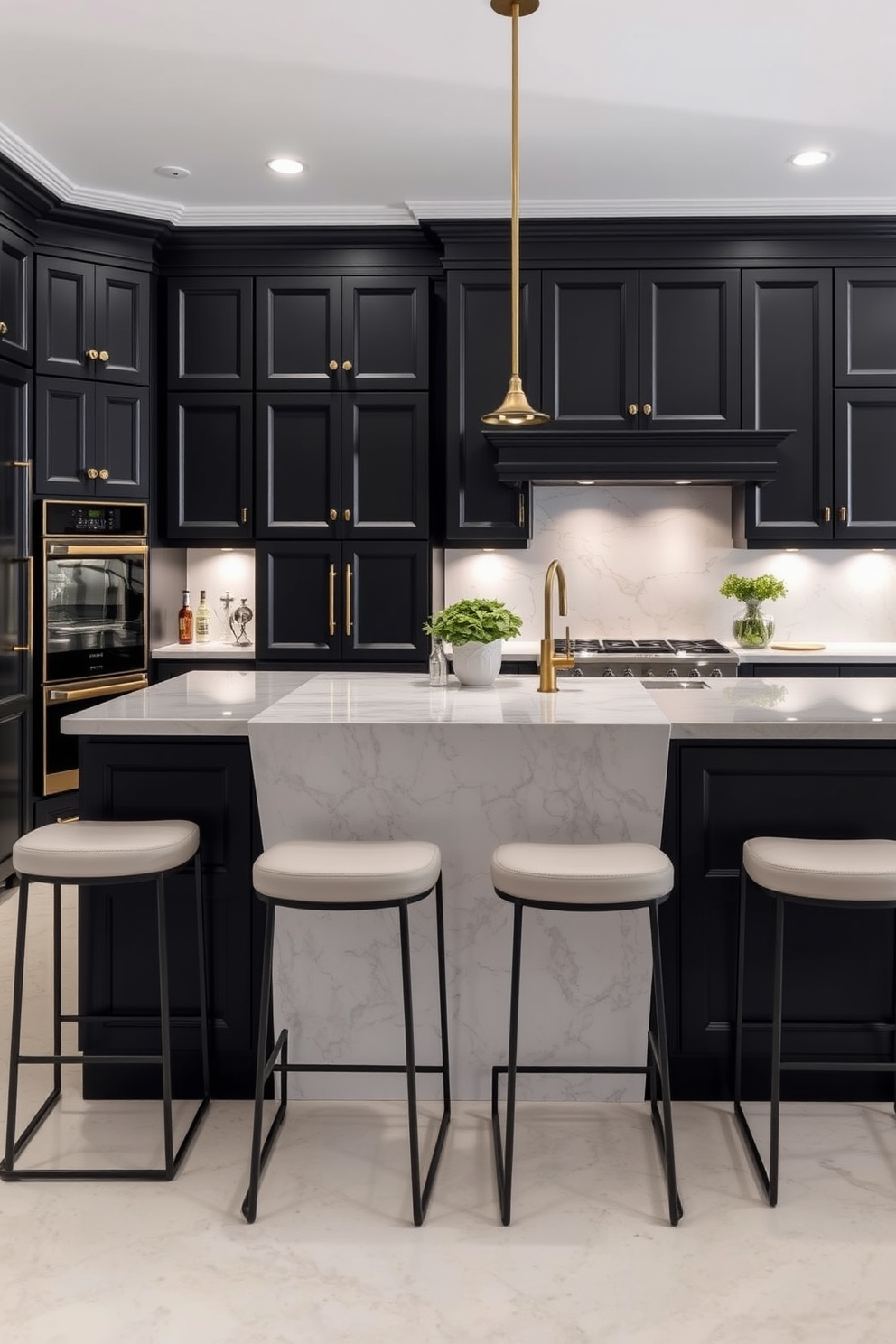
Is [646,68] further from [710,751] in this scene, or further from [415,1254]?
[415,1254]

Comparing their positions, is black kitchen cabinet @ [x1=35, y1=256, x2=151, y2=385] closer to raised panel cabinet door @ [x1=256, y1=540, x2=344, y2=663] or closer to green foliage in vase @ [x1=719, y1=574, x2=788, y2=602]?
raised panel cabinet door @ [x1=256, y1=540, x2=344, y2=663]

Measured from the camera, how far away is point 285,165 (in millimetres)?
4164

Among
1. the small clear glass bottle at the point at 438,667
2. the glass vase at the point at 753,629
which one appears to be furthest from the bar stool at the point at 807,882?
the glass vase at the point at 753,629

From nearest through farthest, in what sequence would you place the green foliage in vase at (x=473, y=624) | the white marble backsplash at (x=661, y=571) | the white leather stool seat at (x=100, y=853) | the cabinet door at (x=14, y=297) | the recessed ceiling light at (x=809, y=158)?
1. the white leather stool seat at (x=100, y=853)
2. the green foliage in vase at (x=473, y=624)
3. the recessed ceiling light at (x=809, y=158)
4. the cabinet door at (x=14, y=297)
5. the white marble backsplash at (x=661, y=571)

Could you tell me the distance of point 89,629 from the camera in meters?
4.56

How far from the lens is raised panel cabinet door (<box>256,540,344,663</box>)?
4.80 m

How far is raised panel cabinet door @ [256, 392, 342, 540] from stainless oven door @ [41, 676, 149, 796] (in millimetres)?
988

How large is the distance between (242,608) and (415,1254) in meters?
3.62

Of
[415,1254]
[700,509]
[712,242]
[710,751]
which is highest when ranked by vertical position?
[712,242]

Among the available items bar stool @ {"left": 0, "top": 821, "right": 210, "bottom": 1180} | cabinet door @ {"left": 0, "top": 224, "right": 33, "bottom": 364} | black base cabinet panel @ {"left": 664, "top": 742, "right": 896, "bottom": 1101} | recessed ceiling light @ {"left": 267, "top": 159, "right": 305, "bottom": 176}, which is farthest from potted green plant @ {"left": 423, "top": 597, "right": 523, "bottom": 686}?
cabinet door @ {"left": 0, "top": 224, "right": 33, "bottom": 364}

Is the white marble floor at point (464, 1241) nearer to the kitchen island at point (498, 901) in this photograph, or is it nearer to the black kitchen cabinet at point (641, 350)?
the kitchen island at point (498, 901)

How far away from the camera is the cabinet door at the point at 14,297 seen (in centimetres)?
416

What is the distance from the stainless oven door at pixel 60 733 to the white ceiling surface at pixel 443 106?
202 cm

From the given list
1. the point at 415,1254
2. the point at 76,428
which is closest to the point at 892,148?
the point at 76,428
